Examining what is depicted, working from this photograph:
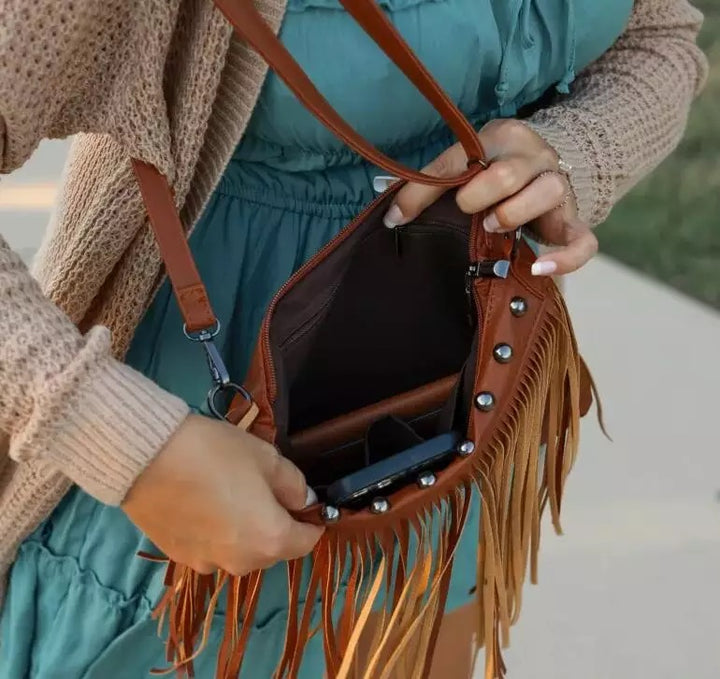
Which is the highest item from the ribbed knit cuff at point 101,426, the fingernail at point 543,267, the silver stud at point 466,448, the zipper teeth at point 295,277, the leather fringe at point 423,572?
the ribbed knit cuff at point 101,426

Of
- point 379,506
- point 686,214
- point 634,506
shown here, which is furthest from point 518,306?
point 686,214

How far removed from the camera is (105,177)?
46cm

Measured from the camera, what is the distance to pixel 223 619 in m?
0.54

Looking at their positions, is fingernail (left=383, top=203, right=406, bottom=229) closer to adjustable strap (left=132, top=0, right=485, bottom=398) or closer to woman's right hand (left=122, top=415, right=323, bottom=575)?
adjustable strap (left=132, top=0, right=485, bottom=398)

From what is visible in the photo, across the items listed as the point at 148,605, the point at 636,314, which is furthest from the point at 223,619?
the point at 636,314

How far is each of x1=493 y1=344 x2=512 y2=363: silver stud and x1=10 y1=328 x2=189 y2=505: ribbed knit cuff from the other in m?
0.17

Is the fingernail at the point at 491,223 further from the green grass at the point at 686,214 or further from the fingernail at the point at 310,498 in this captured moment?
the green grass at the point at 686,214

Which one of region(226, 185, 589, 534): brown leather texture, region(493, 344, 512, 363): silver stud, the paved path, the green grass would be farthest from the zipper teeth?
the green grass

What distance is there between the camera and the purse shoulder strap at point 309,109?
1.24ft

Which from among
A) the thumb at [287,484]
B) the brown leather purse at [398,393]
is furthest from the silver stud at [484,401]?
the thumb at [287,484]

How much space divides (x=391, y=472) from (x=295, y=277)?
4.5 inches

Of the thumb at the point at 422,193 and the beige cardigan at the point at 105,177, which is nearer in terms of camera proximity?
the beige cardigan at the point at 105,177

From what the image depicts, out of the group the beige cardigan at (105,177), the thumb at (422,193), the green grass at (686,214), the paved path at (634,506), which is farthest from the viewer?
the green grass at (686,214)

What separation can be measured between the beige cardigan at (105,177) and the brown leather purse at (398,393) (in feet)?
0.12
